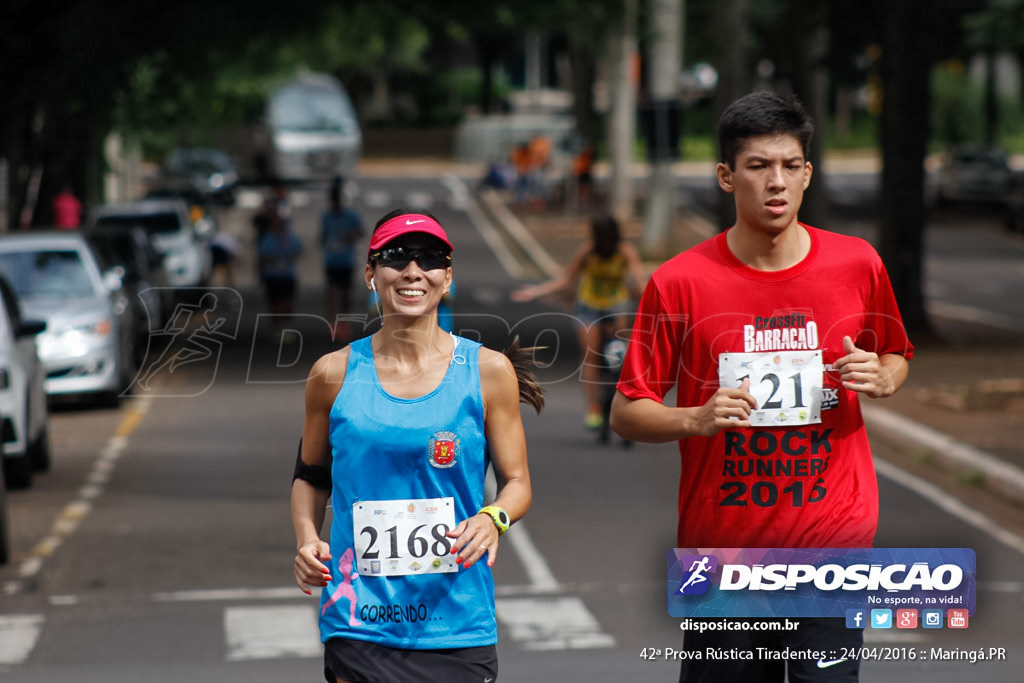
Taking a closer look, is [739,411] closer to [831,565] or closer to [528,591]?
[831,565]

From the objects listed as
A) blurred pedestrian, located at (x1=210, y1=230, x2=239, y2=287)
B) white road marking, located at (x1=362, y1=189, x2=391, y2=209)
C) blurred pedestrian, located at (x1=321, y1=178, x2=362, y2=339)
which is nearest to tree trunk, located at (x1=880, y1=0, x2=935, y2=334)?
blurred pedestrian, located at (x1=321, y1=178, x2=362, y2=339)

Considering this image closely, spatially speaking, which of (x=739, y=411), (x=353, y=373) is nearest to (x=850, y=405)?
(x=739, y=411)

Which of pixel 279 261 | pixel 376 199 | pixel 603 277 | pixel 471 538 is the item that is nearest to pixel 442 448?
pixel 471 538

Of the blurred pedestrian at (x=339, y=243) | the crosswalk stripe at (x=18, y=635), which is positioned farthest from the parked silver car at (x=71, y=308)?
the crosswalk stripe at (x=18, y=635)

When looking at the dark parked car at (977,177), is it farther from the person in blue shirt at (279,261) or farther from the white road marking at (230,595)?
the white road marking at (230,595)

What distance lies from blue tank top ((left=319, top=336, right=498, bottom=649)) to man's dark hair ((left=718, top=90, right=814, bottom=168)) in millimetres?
936

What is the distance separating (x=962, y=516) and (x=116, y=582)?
222 inches

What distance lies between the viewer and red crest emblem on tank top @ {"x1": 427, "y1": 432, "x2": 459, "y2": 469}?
15.4 ft

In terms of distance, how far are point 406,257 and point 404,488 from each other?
0.59 meters

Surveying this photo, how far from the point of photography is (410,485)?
4.73 meters

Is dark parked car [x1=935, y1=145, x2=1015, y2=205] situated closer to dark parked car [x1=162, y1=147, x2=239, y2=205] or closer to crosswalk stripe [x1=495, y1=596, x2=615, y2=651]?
dark parked car [x1=162, y1=147, x2=239, y2=205]

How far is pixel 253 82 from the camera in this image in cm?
7731

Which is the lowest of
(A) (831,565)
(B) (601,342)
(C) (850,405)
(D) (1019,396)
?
(D) (1019,396)

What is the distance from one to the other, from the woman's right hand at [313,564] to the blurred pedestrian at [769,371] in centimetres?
89
